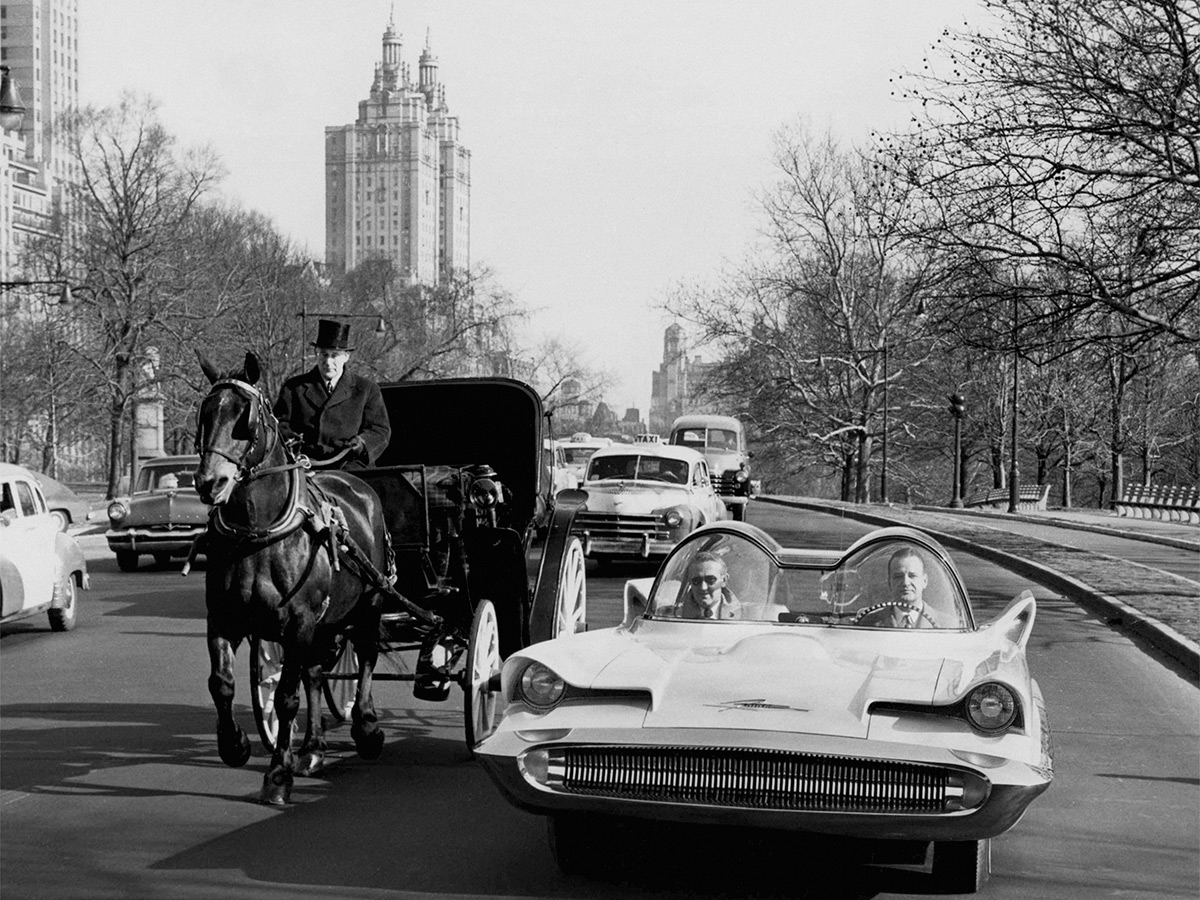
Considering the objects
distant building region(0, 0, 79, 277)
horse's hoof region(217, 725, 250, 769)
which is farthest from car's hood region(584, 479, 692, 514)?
distant building region(0, 0, 79, 277)

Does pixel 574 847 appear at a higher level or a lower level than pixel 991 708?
lower

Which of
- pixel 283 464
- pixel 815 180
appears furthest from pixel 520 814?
pixel 815 180

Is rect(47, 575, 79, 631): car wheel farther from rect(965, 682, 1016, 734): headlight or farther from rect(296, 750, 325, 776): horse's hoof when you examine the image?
rect(965, 682, 1016, 734): headlight

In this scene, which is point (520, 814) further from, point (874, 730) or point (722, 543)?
point (874, 730)

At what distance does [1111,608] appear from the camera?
59.0ft

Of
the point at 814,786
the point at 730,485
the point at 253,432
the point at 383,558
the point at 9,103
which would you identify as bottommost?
the point at 814,786

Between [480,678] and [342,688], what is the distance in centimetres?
190

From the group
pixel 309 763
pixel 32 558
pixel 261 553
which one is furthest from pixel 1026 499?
pixel 261 553

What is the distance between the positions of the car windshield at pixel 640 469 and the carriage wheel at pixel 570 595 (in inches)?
543

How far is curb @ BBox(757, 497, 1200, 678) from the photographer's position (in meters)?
14.3

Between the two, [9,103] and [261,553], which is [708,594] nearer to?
[261,553]

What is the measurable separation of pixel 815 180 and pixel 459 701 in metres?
54.7

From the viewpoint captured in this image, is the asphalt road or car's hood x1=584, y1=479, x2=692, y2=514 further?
car's hood x1=584, y1=479, x2=692, y2=514

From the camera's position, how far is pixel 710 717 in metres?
5.75
